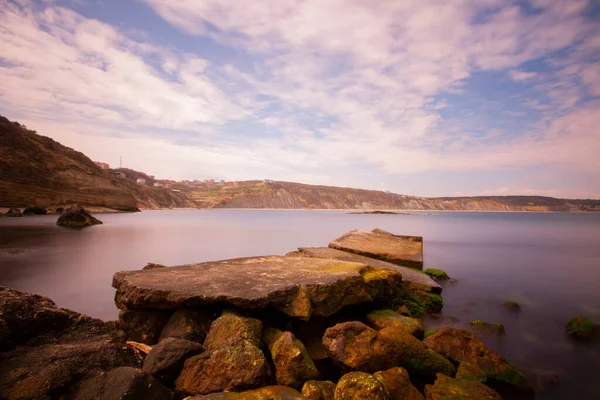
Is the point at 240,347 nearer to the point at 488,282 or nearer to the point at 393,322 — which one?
the point at 393,322

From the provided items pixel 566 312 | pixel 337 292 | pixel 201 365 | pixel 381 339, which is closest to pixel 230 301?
pixel 201 365

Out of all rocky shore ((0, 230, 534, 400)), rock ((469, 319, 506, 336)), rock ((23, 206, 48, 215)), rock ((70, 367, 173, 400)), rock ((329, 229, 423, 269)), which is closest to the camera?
rock ((70, 367, 173, 400))

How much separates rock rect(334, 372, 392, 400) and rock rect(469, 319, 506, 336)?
4.70m

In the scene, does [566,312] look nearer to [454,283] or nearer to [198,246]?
[454,283]

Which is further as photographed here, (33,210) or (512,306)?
(33,210)

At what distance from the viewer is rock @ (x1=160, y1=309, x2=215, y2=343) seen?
4.55 m

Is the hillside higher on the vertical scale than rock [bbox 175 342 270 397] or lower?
higher

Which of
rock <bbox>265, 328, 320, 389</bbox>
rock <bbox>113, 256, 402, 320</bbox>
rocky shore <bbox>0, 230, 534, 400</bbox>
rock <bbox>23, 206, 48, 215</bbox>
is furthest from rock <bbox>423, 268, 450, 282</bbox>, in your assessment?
rock <bbox>23, 206, 48, 215</bbox>

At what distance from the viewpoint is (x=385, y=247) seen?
42.2ft

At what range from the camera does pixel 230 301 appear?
4.83m

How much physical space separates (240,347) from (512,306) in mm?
8210

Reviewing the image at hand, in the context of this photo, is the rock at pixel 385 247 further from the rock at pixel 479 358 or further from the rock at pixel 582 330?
the rock at pixel 479 358

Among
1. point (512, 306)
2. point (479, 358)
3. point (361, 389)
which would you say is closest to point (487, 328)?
point (512, 306)

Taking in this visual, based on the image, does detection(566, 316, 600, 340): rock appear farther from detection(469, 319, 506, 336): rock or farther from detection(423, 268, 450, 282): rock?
detection(423, 268, 450, 282): rock
